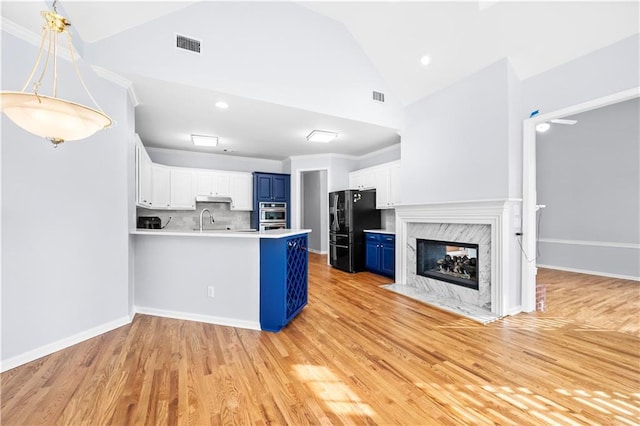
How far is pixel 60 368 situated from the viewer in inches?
88.0

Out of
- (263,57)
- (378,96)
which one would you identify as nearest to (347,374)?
(263,57)

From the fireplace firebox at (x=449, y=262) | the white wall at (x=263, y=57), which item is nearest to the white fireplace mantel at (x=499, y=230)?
the fireplace firebox at (x=449, y=262)

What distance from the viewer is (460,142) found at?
3879 millimetres

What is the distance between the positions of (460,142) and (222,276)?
3546 mm

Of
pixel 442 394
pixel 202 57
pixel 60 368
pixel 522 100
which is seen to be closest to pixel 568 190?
pixel 522 100

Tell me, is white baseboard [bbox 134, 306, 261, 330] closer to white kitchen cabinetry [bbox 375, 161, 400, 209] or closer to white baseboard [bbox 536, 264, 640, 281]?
white kitchen cabinetry [bbox 375, 161, 400, 209]

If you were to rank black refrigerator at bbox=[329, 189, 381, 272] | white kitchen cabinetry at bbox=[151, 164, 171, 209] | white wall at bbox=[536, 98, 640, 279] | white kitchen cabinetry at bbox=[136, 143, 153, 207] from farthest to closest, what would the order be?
black refrigerator at bbox=[329, 189, 381, 272] < white kitchen cabinetry at bbox=[151, 164, 171, 209] < white wall at bbox=[536, 98, 640, 279] < white kitchen cabinetry at bbox=[136, 143, 153, 207]

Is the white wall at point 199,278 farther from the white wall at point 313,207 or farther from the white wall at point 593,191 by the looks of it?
the white wall at point 593,191

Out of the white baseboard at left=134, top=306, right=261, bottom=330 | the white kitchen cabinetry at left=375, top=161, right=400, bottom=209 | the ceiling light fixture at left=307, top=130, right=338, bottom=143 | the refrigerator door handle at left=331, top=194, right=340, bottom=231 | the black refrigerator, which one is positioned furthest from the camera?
the refrigerator door handle at left=331, top=194, right=340, bottom=231

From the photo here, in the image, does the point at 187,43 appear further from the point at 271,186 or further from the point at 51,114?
the point at 271,186

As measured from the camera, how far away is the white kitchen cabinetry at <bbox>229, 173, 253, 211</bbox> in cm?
669

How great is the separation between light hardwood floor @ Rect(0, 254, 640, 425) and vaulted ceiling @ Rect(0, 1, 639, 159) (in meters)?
2.79

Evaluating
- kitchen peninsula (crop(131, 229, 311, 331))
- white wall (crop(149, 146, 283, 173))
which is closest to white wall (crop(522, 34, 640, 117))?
kitchen peninsula (crop(131, 229, 311, 331))

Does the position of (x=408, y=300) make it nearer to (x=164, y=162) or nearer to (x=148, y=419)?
(x=148, y=419)
